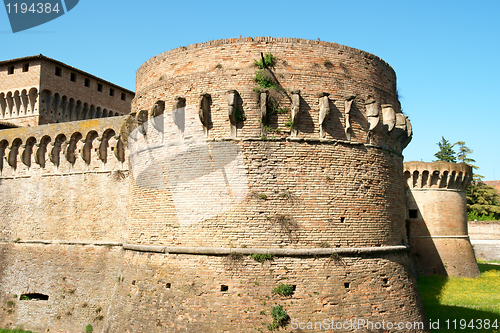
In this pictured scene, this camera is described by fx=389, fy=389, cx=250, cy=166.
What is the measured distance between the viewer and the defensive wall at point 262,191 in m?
9.22

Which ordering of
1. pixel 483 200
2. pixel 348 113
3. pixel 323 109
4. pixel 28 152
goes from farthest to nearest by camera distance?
pixel 483 200
pixel 28 152
pixel 348 113
pixel 323 109

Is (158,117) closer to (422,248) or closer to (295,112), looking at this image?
(295,112)

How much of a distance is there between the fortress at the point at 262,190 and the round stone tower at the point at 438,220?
1094 centimetres

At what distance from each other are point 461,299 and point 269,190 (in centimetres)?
1163

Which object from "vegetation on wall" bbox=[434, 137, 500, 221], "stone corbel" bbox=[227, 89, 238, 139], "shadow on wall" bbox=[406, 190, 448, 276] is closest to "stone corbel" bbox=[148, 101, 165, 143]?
"stone corbel" bbox=[227, 89, 238, 139]

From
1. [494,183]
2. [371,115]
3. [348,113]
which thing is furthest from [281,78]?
[494,183]

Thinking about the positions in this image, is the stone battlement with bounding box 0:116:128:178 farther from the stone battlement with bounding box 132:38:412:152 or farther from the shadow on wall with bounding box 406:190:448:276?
the shadow on wall with bounding box 406:190:448:276

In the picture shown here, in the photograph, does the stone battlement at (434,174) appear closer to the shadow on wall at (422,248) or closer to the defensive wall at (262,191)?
the shadow on wall at (422,248)

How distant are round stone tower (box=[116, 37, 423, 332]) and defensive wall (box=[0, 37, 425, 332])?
0.09 feet

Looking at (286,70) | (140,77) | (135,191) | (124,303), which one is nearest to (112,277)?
(124,303)

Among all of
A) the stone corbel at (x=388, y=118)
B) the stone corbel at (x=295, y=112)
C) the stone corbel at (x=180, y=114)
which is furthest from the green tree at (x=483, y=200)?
the stone corbel at (x=180, y=114)

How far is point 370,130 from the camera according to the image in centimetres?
1051

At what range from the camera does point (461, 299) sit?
52.9ft

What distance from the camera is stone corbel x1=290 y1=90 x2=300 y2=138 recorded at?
9.66 m
